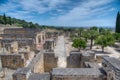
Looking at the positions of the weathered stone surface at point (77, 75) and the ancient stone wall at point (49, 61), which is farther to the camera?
the ancient stone wall at point (49, 61)

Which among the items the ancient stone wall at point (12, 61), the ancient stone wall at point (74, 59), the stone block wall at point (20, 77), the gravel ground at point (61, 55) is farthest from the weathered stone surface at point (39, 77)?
the gravel ground at point (61, 55)

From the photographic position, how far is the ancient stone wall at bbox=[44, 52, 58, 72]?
1135 centimetres

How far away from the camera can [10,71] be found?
32.7 feet

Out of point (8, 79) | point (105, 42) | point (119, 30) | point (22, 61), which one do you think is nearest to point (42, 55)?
point (22, 61)

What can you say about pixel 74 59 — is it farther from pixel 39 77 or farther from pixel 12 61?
pixel 39 77

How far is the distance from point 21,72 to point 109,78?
12.1 feet

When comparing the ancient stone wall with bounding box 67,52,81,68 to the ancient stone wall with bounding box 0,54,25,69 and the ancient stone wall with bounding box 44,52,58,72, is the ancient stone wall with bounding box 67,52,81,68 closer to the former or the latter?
the ancient stone wall with bounding box 44,52,58,72

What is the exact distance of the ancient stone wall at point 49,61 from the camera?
11.4 meters

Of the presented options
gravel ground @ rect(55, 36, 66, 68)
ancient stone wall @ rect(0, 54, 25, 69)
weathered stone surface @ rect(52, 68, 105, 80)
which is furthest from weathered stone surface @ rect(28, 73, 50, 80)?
gravel ground @ rect(55, 36, 66, 68)

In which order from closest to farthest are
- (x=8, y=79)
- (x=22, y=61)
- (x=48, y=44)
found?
1. (x=8, y=79)
2. (x=22, y=61)
3. (x=48, y=44)

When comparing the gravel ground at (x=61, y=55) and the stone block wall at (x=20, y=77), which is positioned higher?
the stone block wall at (x=20, y=77)

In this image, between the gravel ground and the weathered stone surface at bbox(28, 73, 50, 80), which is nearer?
the weathered stone surface at bbox(28, 73, 50, 80)

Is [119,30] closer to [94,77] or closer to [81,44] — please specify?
[81,44]

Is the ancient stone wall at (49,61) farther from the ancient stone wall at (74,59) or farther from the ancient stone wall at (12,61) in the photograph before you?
the ancient stone wall at (12,61)
